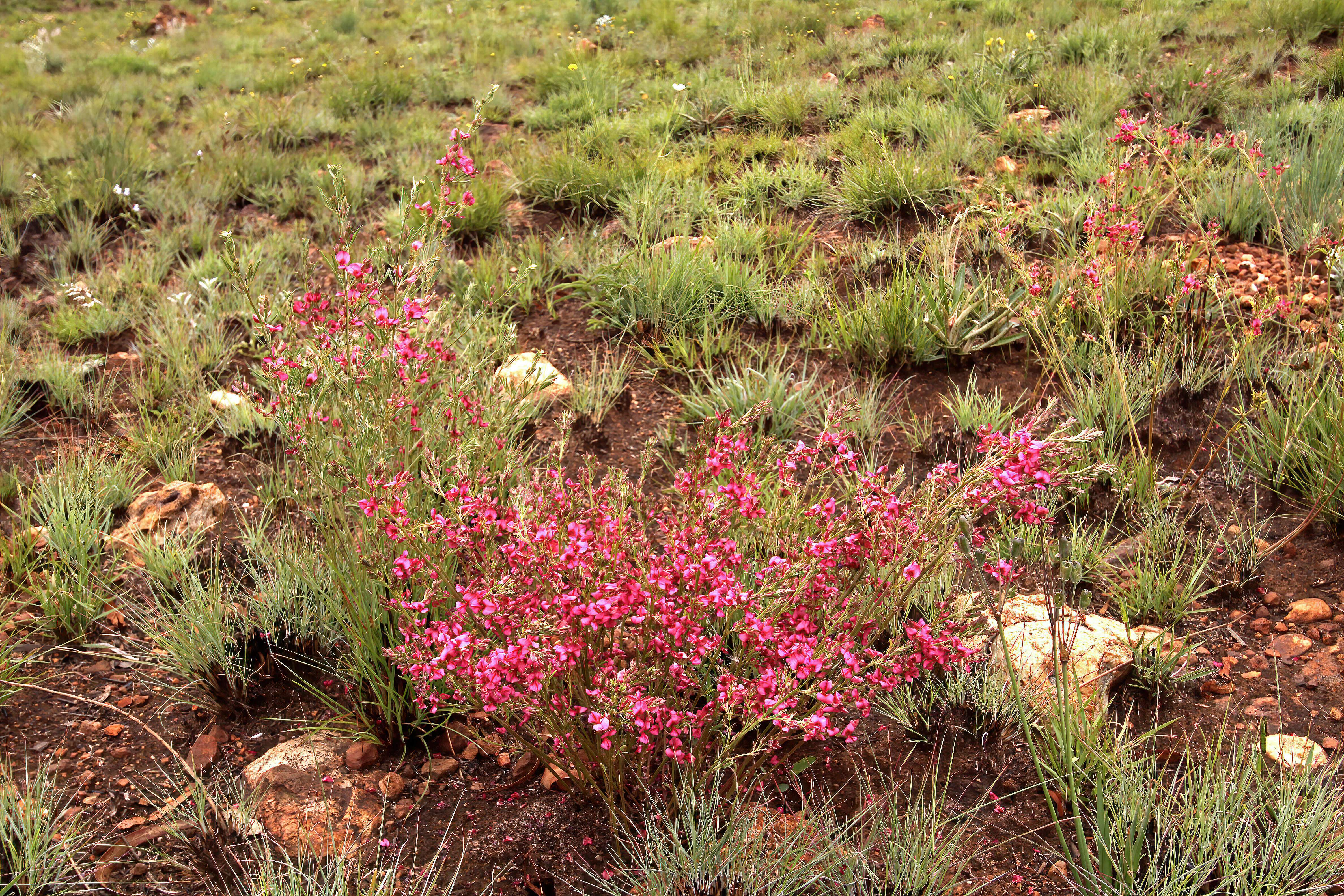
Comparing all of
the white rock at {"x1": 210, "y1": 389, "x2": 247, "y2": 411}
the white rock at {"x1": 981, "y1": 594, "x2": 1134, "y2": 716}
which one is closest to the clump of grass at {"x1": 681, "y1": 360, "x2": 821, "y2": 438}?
the white rock at {"x1": 981, "y1": 594, "x2": 1134, "y2": 716}

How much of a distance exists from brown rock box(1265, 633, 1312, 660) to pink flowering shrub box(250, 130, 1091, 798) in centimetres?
76

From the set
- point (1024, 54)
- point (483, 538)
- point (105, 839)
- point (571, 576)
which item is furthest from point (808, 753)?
point (1024, 54)

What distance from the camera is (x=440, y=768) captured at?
89.7 inches

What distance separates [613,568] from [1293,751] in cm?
158

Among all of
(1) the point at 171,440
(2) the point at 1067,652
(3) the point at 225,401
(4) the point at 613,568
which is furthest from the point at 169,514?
(2) the point at 1067,652

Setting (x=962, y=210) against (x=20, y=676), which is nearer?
(x=20, y=676)

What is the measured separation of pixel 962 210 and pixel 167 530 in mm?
3629

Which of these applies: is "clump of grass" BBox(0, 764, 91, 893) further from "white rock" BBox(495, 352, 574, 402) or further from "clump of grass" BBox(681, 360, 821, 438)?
"clump of grass" BBox(681, 360, 821, 438)

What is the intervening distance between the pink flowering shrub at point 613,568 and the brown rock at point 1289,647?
76 centimetres

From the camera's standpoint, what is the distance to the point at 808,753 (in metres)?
2.27

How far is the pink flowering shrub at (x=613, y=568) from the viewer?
1.80 m

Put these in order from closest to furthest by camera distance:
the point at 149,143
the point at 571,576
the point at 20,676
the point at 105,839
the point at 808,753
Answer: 1. the point at 571,576
2. the point at 105,839
3. the point at 808,753
4. the point at 20,676
5. the point at 149,143

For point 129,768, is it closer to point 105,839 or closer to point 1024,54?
point 105,839

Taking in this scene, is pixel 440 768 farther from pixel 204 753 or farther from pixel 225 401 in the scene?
pixel 225 401
